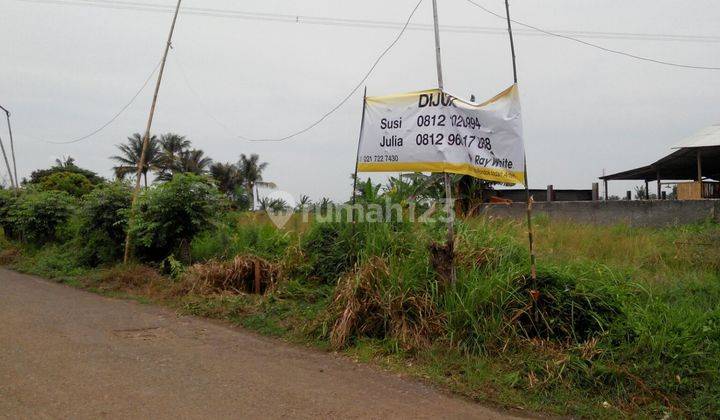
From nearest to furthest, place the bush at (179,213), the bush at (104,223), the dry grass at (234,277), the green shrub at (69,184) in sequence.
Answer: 1. the dry grass at (234,277)
2. the bush at (179,213)
3. the bush at (104,223)
4. the green shrub at (69,184)

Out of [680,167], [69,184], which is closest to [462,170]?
[680,167]

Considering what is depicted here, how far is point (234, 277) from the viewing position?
775 centimetres

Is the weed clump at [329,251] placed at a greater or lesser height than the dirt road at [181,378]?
greater

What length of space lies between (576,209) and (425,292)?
6.95 metres

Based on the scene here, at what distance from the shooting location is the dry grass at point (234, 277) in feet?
25.0

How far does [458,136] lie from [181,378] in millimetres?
3717

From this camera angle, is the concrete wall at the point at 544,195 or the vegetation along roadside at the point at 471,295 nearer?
the vegetation along roadside at the point at 471,295

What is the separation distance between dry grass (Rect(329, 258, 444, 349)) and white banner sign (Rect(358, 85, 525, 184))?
4.53ft

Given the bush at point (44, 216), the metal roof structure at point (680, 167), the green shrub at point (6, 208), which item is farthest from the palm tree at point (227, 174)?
the metal roof structure at point (680, 167)

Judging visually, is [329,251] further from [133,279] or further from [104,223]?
[104,223]

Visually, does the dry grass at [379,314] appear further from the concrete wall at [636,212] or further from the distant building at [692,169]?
the distant building at [692,169]

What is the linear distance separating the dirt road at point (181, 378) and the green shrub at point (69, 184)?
2606 cm

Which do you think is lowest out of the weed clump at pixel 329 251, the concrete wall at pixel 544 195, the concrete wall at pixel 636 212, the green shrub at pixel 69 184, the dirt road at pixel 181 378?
the dirt road at pixel 181 378

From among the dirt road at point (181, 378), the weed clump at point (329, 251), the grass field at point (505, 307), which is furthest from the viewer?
the weed clump at point (329, 251)
